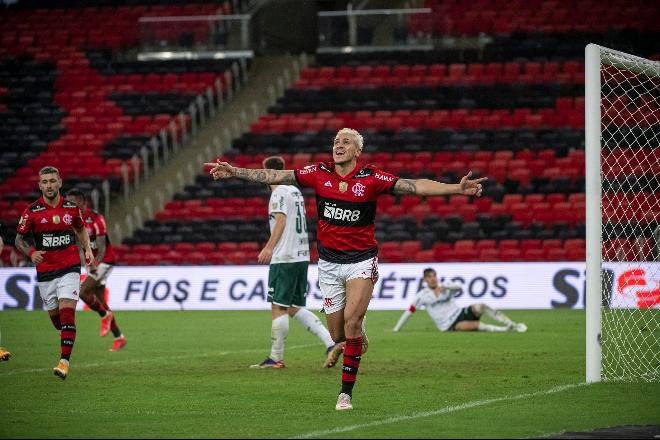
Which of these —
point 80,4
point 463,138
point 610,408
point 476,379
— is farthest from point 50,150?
point 610,408

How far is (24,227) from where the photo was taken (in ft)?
41.9

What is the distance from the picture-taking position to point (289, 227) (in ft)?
45.0

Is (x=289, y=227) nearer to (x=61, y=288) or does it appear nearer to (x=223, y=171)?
(x=61, y=288)

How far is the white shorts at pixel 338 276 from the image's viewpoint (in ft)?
33.4

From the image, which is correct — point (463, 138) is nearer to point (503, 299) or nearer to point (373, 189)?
point (503, 299)

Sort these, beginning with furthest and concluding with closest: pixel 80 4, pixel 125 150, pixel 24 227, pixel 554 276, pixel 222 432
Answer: pixel 80 4
pixel 125 150
pixel 554 276
pixel 24 227
pixel 222 432

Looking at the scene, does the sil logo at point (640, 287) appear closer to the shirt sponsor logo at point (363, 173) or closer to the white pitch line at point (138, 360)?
the white pitch line at point (138, 360)

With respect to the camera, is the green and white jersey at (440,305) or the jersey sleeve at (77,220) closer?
the jersey sleeve at (77,220)

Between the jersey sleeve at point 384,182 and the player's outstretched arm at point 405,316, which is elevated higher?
the jersey sleeve at point 384,182

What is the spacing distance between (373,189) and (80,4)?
3387 centimetres

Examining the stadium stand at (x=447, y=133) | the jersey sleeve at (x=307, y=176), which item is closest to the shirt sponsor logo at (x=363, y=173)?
the jersey sleeve at (x=307, y=176)

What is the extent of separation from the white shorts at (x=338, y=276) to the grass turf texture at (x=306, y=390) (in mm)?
888

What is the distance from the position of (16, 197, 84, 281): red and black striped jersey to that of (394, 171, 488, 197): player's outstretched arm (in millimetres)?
4369

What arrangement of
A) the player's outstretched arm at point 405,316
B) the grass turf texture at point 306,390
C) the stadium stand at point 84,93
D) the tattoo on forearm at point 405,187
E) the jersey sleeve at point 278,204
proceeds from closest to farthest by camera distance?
the grass turf texture at point 306,390, the tattoo on forearm at point 405,187, the jersey sleeve at point 278,204, the player's outstretched arm at point 405,316, the stadium stand at point 84,93
